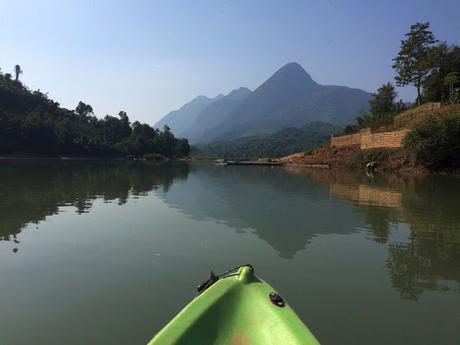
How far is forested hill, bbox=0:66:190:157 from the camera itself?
8931cm

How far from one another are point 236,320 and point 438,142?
136ft

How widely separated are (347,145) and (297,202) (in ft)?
146

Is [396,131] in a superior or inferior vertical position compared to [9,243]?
superior

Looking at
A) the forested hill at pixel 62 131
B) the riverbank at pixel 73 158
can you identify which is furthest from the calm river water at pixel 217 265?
the forested hill at pixel 62 131

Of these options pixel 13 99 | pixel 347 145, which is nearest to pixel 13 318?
pixel 347 145

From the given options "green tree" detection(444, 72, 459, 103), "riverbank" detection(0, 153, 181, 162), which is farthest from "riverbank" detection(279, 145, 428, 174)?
"riverbank" detection(0, 153, 181, 162)

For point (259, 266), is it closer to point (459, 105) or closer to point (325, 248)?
point (325, 248)

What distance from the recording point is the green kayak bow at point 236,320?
454cm

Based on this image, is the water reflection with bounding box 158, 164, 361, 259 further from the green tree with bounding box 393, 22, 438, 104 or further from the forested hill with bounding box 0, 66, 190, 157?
the forested hill with bounding box 0, 66, 190, 157

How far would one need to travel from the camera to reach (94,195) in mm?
22922

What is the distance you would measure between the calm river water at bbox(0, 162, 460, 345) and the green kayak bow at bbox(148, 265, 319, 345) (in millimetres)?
1201

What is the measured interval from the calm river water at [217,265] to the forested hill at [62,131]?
78648 mm

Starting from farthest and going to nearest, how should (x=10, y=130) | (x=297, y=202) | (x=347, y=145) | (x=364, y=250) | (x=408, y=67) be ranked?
(x=10, y=130)
(x=347, y=145)
(x=408, y=67)
(x=297, y=202)
(x=364, y=250)

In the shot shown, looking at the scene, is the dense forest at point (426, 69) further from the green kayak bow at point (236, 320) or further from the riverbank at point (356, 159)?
the green kayak bow at point (236, 320)
